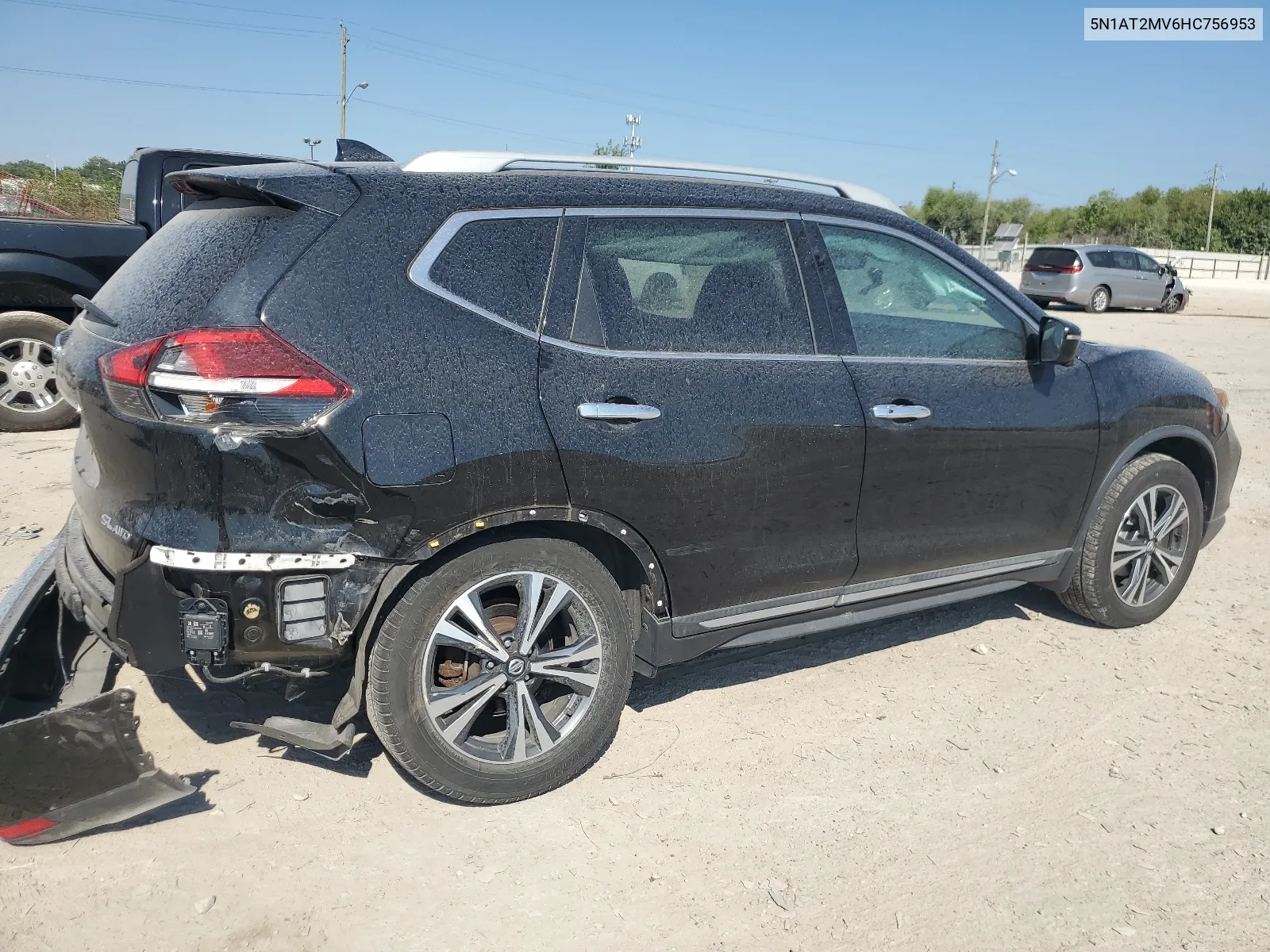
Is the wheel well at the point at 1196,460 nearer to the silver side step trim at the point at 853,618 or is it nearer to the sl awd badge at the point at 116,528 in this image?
the silver side step trim at the point at 853,618

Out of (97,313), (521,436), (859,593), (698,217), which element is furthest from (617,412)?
(97,313)

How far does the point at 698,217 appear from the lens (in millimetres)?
3482

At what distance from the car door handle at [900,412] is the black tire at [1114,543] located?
4.07ft

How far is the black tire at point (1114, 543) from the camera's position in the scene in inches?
177

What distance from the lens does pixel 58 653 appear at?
341 cm

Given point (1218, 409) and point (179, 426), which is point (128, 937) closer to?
point (179, 426)

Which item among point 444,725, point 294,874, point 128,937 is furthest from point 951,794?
point 128,937

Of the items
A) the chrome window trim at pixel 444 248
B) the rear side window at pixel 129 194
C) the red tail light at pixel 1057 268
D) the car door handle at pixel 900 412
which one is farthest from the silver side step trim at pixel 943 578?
the red tail light at pixel 1057 268

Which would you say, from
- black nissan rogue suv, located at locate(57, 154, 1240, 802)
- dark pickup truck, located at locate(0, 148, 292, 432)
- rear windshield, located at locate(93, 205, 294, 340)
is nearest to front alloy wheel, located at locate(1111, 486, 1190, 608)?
black nissan rogue suv, located at locate(57, 154, 1240, 802)

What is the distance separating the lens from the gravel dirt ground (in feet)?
8.87

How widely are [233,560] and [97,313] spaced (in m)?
1.00

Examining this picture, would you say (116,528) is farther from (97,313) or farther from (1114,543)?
(1114,543)

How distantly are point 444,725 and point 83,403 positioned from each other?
4.66 ft

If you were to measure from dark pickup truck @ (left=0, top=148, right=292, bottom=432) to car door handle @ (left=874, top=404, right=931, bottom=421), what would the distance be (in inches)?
221
